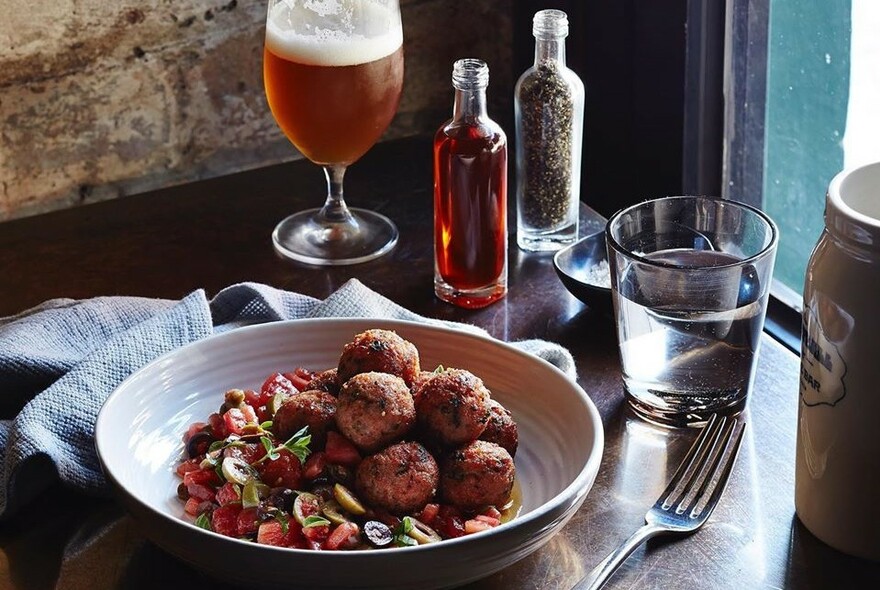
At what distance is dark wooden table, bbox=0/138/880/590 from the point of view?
994 millimetres

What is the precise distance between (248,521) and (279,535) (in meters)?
0.03

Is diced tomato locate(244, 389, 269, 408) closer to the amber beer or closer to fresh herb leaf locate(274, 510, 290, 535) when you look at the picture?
fresh herb leaf locate(274, 510, 290, 535)

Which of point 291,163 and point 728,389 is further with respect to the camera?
point 291,163

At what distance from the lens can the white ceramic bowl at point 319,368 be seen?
0.88 m

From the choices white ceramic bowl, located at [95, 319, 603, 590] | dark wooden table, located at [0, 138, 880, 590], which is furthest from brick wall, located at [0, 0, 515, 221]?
white ceramic bowl, located at [95, 319, 603, 590]

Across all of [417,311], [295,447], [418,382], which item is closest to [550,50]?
[417,311]

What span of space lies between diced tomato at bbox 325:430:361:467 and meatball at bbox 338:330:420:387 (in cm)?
7

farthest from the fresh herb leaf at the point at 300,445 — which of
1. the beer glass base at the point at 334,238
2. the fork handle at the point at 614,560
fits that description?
the beer glass base at the point at 334,238

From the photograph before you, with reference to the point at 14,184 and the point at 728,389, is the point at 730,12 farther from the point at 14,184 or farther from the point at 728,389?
the point at 14,184

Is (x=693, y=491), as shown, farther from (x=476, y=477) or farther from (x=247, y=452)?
(x=247, y=452)

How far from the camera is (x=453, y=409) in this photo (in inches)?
39.5

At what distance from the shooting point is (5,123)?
71.1 inches

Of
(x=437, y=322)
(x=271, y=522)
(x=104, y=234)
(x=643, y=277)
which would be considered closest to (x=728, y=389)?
(x=643, y=277)

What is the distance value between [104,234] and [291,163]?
33cm
